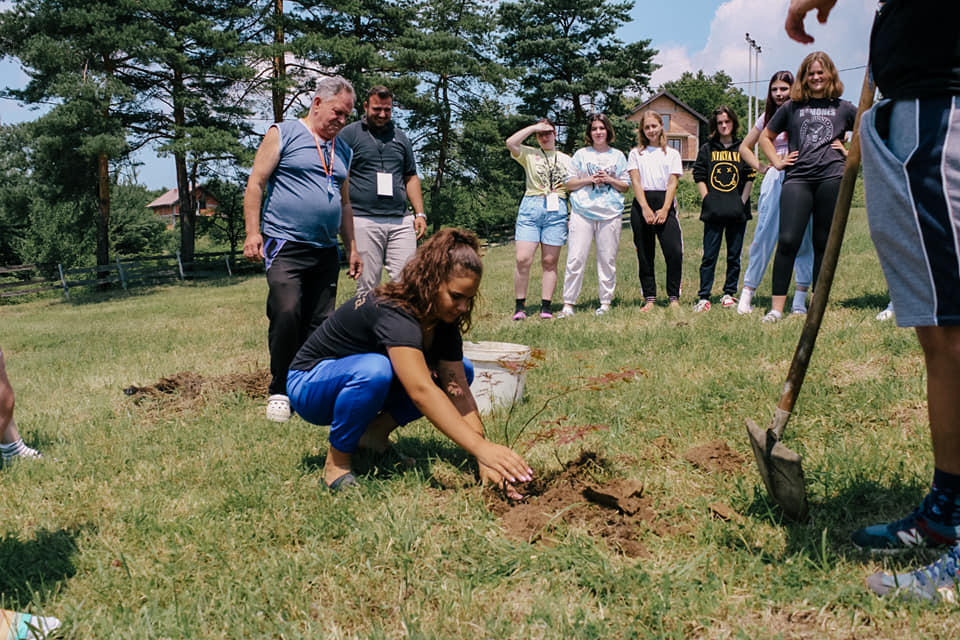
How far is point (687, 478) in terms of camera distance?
2.84 metres

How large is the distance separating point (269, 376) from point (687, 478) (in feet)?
11.7

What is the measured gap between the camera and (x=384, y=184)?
5.77 m

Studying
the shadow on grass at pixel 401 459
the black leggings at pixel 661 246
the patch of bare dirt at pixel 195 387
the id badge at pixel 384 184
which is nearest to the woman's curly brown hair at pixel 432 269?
the shadow on grass at pixel 401 459

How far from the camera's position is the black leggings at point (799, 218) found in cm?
550

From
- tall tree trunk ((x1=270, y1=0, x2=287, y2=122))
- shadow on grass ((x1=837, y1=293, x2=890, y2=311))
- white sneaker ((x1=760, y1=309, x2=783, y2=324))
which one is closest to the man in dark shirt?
white sneaker ((x1=760, y1=309, x2=783, y2=324))

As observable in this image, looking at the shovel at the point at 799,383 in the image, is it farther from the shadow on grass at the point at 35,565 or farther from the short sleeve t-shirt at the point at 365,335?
the shadow on grass at the point at 35,565

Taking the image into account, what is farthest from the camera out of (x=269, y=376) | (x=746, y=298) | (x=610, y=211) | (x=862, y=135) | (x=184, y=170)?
(x=184, y=170)

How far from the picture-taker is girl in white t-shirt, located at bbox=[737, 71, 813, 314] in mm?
6062

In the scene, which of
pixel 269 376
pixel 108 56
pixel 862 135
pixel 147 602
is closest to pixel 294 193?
pixel 269 376

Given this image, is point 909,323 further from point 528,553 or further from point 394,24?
point 394,24

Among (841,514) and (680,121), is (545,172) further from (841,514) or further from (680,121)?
(680,121)

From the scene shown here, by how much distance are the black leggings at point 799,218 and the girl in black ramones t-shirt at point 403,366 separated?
11.6ft

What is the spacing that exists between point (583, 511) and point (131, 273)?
86.0 feet

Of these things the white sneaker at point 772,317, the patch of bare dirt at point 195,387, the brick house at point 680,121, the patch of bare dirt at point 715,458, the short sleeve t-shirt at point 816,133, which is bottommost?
the patch of bare dirt at point 195,387
